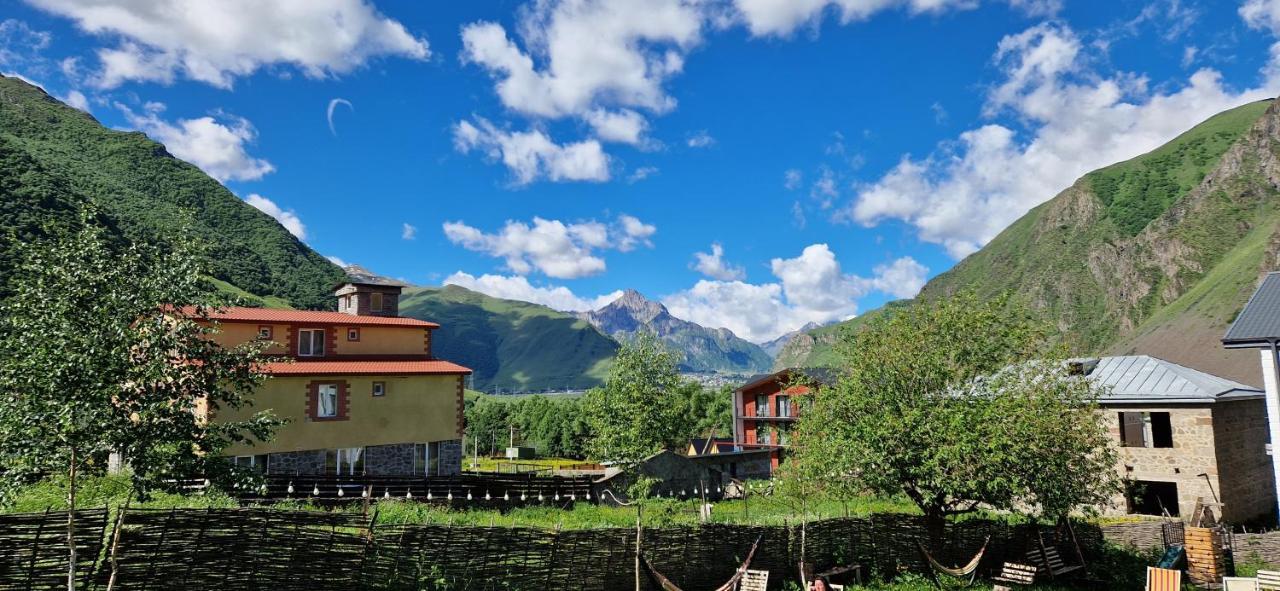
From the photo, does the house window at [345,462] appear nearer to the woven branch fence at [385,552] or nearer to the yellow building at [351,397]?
the yellow building at [351,397]

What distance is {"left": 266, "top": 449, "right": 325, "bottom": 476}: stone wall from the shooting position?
3244 cm

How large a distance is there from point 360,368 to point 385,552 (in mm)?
22928

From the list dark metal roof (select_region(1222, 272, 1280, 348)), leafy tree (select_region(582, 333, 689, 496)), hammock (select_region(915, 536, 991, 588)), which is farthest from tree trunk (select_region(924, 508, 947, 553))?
leafy tree (select_region(582, 333, 689, 496))

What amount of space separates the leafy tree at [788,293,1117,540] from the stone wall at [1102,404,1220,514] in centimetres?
1201

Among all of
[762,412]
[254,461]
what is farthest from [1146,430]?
[254,461]

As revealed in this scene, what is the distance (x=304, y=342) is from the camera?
36.2m

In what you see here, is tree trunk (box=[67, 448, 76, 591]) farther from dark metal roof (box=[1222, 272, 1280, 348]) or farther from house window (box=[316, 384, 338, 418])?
dark metal roof (box=[1222, 272, 1280, 348])

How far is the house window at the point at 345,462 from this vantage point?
34.3 metres

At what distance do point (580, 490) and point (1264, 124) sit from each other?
244993 mm

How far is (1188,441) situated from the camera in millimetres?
32188

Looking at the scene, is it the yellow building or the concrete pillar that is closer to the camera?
the concrete pillar

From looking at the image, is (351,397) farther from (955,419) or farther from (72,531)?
(955,419)

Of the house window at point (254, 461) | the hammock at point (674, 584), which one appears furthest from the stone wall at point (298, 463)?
the hammock at point (674, 584)

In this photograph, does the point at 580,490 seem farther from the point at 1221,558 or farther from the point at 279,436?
the point at 1221,558
